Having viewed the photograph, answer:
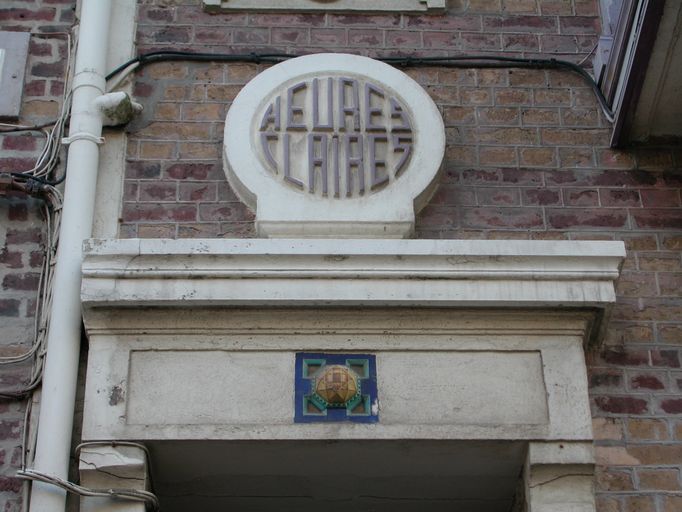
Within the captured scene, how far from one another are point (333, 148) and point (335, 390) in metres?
0.99

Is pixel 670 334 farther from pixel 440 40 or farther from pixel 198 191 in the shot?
pixel 198 191

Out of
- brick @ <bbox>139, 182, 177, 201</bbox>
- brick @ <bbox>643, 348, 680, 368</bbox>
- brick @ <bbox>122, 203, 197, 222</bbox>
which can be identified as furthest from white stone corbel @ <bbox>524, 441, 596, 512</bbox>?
brick @ <bbox>139, 182, 177, 201</bbox>

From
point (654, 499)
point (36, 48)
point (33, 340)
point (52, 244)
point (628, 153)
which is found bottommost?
point (654, 499)

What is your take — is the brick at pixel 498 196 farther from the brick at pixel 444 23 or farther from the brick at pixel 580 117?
the brick at pixel 444 23

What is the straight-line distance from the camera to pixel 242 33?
5.35 m

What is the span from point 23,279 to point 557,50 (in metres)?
2.28

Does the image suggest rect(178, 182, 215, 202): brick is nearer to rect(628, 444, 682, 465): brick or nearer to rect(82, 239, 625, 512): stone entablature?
rect(82, 239, 625, 512): stone entablature

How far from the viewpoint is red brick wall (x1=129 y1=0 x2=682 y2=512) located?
15.1 ft

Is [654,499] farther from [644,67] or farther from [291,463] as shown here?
[644,67]

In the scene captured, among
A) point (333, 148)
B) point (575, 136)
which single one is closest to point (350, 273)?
point (333, 148)

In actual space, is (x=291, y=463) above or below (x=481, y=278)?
below

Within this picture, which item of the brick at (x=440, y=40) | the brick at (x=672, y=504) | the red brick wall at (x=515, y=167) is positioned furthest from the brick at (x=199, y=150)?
the brick at (x=672, y=504)

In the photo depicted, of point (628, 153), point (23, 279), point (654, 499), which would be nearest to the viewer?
point (654, 499)

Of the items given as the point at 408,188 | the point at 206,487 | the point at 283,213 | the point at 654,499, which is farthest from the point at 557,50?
the point at 206,487
